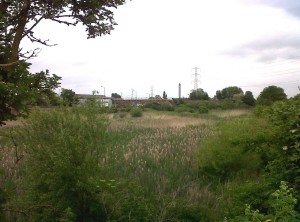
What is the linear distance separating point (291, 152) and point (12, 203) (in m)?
4.46

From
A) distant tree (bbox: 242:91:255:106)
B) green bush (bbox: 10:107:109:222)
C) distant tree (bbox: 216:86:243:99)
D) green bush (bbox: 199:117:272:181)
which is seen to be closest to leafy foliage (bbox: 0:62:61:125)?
green bush (bbox: 10:107:109:222)

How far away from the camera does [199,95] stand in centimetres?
8088

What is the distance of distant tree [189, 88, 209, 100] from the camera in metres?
79.7

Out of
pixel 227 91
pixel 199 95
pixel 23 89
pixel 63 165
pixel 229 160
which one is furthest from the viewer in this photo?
pixel 227 91

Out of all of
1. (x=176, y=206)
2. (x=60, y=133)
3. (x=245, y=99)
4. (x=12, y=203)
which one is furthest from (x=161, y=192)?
(x=245, y=99)

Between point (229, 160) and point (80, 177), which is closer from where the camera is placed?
point (80, 177)

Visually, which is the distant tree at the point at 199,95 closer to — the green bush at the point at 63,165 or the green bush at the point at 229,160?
the green bush at the point at 229,160

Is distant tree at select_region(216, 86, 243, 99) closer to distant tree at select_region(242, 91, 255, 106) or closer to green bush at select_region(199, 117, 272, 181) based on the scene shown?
distant tree at select_region(242, 91, 255, 106)

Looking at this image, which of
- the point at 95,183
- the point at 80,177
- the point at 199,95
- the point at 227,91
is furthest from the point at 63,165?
the point at 227,91

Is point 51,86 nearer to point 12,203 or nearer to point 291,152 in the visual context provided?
point 12,203

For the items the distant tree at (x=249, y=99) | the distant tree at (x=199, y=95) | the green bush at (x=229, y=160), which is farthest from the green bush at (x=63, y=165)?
the distant tree at (x=199, y=95)

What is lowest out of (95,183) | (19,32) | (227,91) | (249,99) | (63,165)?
(95,183)

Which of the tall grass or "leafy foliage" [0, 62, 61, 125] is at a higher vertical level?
"leafy foliage" [0, 62, 61, 125]

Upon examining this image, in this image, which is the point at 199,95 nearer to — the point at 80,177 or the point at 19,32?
the point at 80,177
